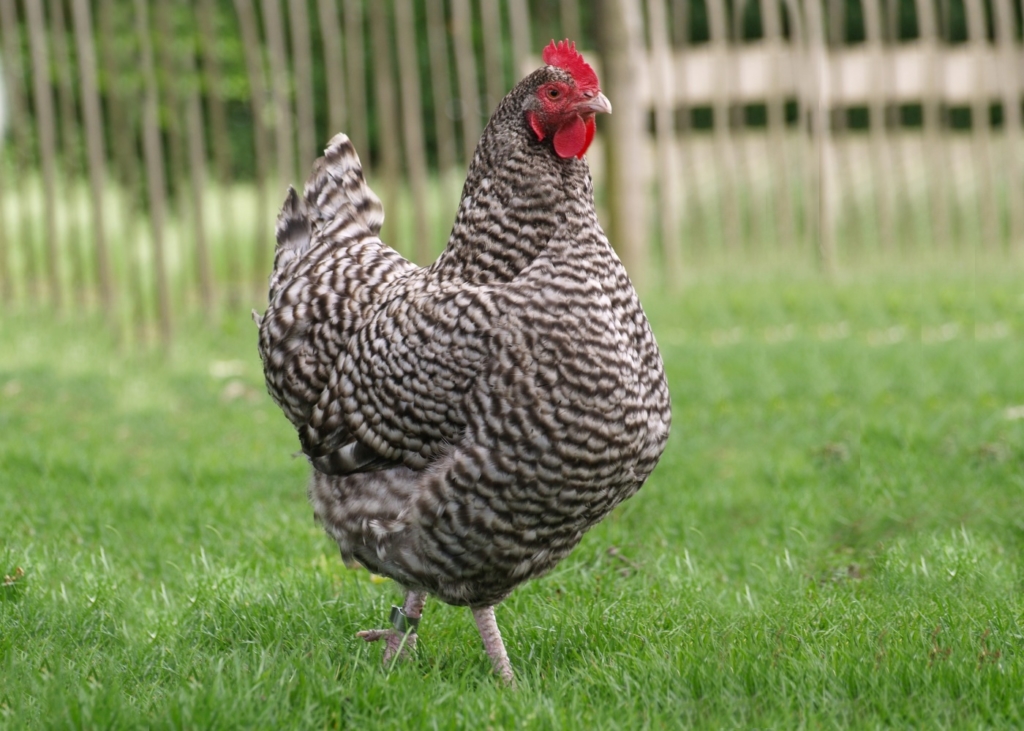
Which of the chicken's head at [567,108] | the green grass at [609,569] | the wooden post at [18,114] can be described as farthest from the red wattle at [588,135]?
the wooden post at [18,114]

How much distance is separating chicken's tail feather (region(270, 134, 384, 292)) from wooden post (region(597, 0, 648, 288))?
474 cm

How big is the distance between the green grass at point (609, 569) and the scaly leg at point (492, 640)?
0.24 ft

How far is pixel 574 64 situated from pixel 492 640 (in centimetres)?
176

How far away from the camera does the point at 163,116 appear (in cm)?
1375

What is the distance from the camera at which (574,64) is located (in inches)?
137

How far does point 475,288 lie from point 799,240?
1034 cm

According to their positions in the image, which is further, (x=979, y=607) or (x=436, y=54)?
(x=436, y=54)

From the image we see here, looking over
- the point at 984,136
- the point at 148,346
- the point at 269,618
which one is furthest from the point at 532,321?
the point at 984,136

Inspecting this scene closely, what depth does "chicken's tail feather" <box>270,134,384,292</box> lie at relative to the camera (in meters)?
4.32

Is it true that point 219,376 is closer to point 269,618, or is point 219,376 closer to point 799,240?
point 269,618

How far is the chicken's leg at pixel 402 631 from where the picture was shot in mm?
3600

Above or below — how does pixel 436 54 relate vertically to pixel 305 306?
above

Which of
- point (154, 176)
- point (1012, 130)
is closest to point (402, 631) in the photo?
point (154, 176)

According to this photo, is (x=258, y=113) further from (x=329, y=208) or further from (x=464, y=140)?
(x=329, y=208)
